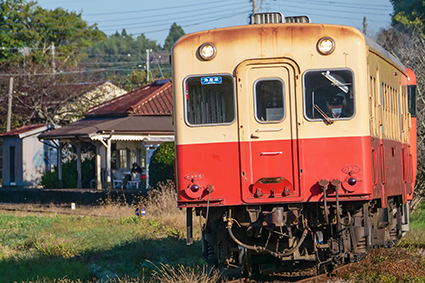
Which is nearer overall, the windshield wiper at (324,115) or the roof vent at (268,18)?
the windshield wiper at (324,115)

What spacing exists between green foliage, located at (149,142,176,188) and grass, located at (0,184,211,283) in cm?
156

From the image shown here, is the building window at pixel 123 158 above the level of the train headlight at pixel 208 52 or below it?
below

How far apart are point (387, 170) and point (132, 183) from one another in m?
18.9

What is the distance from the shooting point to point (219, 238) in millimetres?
8773

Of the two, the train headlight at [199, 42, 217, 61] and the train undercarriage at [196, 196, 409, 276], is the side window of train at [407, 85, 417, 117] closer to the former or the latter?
the train undercarriage at [196, 196, 409, 276]

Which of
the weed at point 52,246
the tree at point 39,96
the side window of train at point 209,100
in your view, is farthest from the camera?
the tree at point 39,96

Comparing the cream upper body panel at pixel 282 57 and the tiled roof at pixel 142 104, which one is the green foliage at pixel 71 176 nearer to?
the tiled roof at pixel 142 104

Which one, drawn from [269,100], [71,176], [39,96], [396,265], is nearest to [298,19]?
[269,100]

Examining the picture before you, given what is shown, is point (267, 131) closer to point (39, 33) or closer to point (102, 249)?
point (102, 249)

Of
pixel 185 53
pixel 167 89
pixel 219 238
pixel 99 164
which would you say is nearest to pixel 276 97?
pixel 185 53

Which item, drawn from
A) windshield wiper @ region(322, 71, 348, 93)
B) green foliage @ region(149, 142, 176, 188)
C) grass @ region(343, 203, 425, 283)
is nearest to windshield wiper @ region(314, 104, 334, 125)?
windshield wiper @ region(322, 71, 348, 93)

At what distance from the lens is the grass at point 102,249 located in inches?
417

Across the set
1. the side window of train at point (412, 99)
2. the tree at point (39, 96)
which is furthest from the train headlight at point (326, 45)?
the tree at point (39, 96)

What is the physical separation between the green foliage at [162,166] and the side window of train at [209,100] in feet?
42.5
